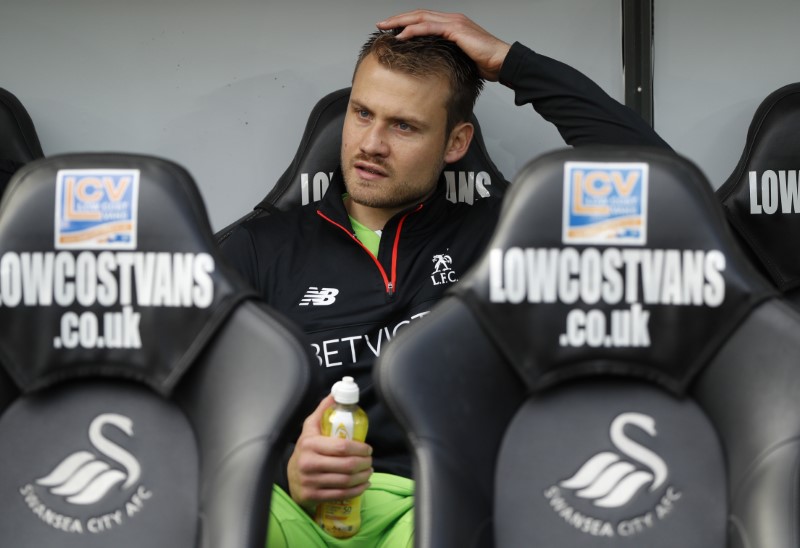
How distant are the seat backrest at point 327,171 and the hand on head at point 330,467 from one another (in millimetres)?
818

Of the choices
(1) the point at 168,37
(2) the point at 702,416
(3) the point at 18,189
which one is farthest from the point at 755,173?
(3) the point at 18,189

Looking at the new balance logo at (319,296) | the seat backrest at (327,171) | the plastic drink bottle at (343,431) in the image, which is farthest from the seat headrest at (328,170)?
the plastic drink bottle at (343,431)

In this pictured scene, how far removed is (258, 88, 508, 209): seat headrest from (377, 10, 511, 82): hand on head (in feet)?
0.69

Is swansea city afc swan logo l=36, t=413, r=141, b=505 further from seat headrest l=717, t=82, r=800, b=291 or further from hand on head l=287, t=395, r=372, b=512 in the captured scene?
seat headrest l=717, t=82, r=800, b=291

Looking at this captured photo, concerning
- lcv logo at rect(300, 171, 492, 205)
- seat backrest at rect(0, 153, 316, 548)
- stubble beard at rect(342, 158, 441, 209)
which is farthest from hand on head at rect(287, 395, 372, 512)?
lcv logo at rect(300, 171, 492, 205)

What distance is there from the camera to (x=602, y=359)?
1.45m

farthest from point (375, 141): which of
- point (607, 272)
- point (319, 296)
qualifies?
point (607, 272)

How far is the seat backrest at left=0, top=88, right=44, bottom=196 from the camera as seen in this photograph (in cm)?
245

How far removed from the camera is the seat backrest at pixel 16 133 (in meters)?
2.45

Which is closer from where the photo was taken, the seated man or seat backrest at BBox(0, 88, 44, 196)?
the seated man

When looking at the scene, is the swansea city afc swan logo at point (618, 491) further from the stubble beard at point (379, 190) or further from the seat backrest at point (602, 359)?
the stubble beard at point (379, 190)

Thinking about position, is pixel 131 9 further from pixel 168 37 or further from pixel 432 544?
pixel 432 544

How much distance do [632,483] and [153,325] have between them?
65cm

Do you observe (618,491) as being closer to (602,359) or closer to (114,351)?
(602,359)
